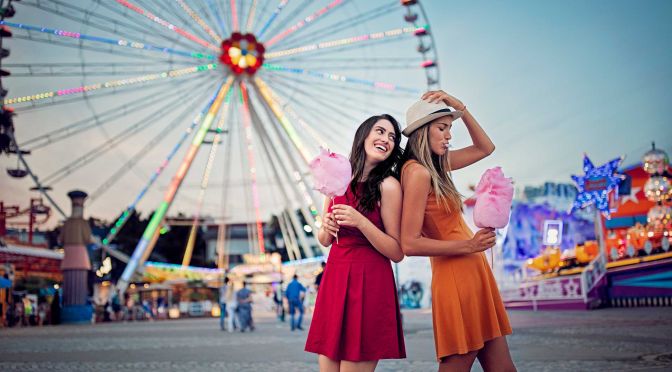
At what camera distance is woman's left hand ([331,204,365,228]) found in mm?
2809

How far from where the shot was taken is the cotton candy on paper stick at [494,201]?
2.83 m

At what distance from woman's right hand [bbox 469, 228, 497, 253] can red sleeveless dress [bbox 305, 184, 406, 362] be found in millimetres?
379

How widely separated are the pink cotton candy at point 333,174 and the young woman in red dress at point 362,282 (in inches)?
3.1

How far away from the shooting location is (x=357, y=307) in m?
2.84

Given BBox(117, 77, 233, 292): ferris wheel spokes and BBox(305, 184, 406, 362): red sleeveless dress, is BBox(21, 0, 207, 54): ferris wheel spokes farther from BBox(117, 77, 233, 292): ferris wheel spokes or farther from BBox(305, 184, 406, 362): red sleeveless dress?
BBox(305, 184, 406, 362): red sleeveless dress

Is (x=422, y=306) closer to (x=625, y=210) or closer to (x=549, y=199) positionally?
(x=549, y=199)

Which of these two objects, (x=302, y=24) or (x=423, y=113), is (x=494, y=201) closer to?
(x=423, y=113)

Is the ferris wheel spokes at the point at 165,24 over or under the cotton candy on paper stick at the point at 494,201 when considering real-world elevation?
over

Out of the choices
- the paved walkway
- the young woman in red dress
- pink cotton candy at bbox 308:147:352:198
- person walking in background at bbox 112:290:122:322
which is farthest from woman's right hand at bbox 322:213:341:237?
person walking in background at bbox 112:290:122:322

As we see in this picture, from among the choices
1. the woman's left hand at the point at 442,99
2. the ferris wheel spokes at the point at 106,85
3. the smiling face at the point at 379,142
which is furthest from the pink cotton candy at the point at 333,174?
the ferris wheel spokes at the point at 106,85

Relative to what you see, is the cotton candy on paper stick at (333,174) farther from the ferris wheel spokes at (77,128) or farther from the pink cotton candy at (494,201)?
the ferris wheel spokes at (77,128)

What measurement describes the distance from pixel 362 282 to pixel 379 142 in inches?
25.4

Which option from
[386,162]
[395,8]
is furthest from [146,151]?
[386,162]

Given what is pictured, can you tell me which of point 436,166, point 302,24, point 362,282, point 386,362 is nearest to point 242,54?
point 302,24
